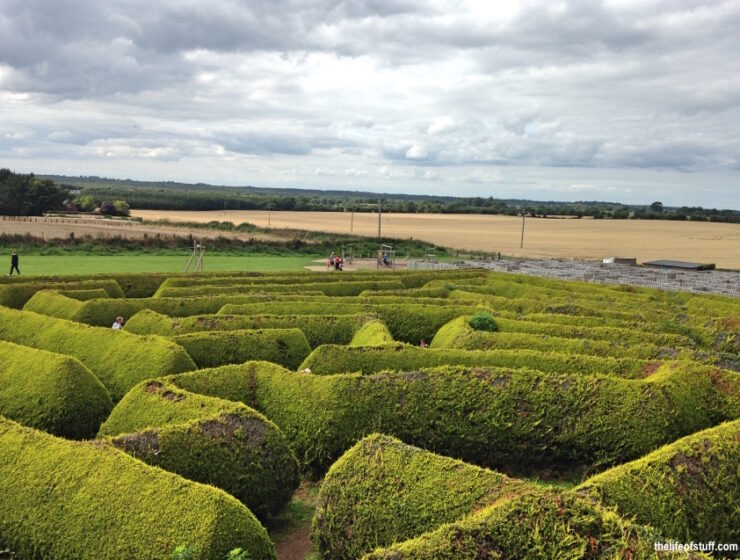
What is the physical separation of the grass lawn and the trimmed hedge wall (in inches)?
1252

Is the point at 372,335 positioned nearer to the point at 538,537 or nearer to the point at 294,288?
the point at 294,288

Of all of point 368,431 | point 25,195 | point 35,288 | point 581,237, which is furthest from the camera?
point 581,237

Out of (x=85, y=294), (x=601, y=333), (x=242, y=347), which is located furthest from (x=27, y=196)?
(x=601, y=333)

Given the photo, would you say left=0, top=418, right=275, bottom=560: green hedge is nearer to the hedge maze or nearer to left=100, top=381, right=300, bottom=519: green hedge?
the hedge maze

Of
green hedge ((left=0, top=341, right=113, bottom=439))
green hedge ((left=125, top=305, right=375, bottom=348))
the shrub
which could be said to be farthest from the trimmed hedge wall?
the shrub

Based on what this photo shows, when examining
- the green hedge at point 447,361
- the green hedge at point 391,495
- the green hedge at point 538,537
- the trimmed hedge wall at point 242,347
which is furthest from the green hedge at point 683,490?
the trimmed hedge wall at point 242,347

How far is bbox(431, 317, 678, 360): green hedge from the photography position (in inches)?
745

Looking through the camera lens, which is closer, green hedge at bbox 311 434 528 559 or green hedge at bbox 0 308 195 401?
green hedge at bbox 311 434 528 559

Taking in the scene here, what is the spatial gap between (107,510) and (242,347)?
10100mm

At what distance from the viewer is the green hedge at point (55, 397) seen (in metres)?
14.3

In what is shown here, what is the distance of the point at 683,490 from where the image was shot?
984cm

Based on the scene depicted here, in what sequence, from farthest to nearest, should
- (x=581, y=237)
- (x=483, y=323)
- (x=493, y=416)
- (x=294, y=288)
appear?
(x=581, y=237) < (x=294, y=288) < (x=483, y=323) < (x=493, y=416)

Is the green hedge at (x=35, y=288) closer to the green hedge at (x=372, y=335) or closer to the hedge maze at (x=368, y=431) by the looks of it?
the hedge maze at (x=368, y=431)

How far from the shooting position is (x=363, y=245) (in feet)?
253
